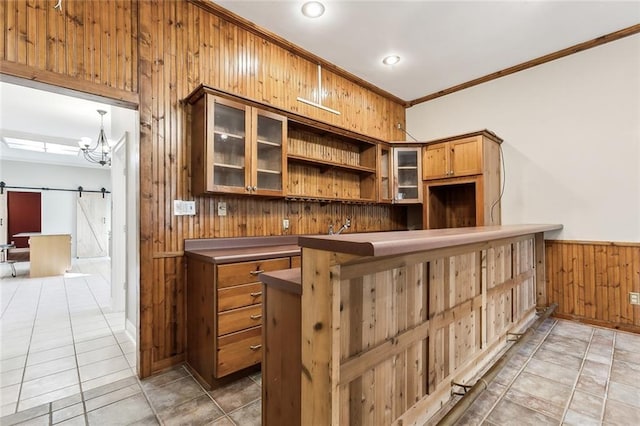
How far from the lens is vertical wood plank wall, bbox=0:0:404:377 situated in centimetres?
190

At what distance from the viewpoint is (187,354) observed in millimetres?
2406

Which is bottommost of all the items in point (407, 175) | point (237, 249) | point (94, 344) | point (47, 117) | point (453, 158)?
point (94, 344)

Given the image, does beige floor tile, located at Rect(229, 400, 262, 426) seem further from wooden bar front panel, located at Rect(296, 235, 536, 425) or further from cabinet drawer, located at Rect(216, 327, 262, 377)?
wooden bar front panel, located at Rect(296, 235, 536, 425)

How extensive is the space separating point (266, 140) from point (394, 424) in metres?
2.39

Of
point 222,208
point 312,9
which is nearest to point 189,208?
point 222,208

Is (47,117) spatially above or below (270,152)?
above

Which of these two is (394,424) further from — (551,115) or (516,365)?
(551,115)

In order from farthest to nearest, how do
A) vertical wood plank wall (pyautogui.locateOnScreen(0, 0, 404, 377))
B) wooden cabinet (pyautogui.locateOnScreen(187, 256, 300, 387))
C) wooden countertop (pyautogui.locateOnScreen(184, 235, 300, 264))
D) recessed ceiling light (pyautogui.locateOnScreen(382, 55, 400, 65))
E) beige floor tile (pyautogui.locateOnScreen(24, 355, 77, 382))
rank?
recessed ceiling light (pyautogui.locateOnScreen(382, 55, 400, 65)) < beige floor tile (pyautogui.locateOnScreen(24, 355, 77, 382)) < wooden countertop (pyautogui.locateOnScreen(184, 235, 300, 264)) < wooden cabinet (pyautogui.locateOnScreen(187, 256, 300, 387)) < vertical wood plank wall (pyautogui.locateOnScreen(0, 0, 404, 377))

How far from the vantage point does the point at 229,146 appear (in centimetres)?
254

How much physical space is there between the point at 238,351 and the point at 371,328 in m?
1.27

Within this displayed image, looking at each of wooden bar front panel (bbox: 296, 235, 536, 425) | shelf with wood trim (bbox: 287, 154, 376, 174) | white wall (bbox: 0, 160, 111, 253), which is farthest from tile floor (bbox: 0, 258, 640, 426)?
white wall (bbox: 0, 160, 111, 253)

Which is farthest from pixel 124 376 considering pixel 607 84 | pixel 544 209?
pixel 607 84

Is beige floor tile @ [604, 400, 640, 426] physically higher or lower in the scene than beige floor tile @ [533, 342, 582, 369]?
higher

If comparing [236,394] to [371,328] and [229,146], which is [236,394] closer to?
[371,328]
